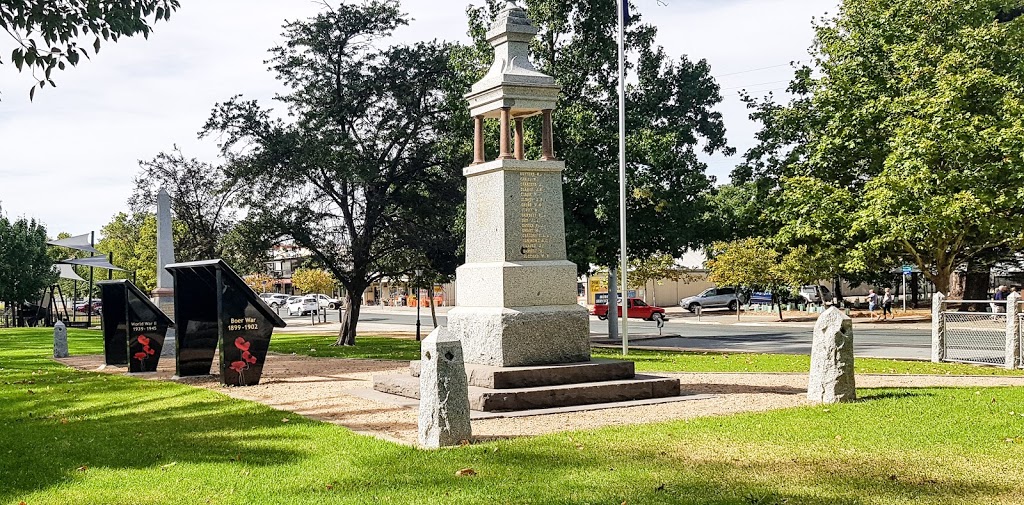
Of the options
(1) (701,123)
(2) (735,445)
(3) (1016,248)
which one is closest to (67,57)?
(2) (735,445)

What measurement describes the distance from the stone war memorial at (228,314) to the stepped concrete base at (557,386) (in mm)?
3340

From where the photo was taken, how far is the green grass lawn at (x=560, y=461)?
5.88m

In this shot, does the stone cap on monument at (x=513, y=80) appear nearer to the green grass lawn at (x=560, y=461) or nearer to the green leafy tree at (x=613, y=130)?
the green grass lawn at (x=560, y=461)

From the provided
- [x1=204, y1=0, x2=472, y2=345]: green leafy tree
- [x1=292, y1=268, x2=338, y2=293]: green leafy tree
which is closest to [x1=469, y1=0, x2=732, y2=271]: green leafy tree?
[x1=204, y1=0, x2=472, y2=345]: green leafy tree

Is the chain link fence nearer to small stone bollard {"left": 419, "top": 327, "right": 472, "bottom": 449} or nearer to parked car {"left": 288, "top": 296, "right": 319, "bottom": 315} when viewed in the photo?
small stone bollard {"left": 419, "top": 327, "right": 472, "bottom": 449}

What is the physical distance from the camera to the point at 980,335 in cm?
1820

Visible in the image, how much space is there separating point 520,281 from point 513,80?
274 centimetres

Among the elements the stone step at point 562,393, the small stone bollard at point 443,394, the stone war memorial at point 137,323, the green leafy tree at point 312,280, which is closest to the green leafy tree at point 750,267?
the stone war memorial at point 137,323

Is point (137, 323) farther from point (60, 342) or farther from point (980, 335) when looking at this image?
point (980, 335)

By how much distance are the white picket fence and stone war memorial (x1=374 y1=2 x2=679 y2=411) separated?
9996 millimetres

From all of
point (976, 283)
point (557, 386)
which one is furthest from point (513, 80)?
point (976, 283)

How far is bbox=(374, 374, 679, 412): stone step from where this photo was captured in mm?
9844

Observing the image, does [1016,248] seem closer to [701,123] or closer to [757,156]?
[757,156]

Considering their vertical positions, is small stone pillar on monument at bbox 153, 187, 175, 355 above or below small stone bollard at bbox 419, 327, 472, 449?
above
